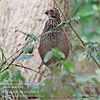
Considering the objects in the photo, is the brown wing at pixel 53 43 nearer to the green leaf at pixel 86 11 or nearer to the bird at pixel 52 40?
the bird at pixel 52 40

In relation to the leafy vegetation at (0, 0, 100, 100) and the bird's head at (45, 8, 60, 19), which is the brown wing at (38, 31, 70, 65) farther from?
the leafy vegetation at (0, 0, 100, 100)

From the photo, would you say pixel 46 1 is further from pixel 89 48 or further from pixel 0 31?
pixel 89 48

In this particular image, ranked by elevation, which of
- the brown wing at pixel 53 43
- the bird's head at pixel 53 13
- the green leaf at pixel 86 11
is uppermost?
the green leaf at pixel 86 11

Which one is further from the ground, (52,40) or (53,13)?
(53,13)

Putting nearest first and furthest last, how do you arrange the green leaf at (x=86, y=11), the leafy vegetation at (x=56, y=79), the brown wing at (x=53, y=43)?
the leafy vegetation at (x=56, y=79)
the brown wing at (x=53, y=43)
the green leaf at (x=86, y=11)

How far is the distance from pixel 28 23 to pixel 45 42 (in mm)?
557

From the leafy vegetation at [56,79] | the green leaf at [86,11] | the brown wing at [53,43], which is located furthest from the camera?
the green leaf at [86,11]

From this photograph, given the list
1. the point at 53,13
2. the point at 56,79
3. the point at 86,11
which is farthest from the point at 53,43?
the point at 86,11

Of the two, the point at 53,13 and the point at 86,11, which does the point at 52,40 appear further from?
the point at 86,11

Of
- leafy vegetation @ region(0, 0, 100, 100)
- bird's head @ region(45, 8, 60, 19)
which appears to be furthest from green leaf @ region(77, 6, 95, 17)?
leafy vegetation @ region(0, 0, 100, 100)

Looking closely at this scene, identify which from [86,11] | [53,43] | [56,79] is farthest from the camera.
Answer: [86,11]

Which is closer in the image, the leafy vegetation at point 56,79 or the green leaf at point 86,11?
the leafy vegetation at point 56,79

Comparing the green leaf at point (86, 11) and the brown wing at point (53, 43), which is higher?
the green leaf at point (86, 11)

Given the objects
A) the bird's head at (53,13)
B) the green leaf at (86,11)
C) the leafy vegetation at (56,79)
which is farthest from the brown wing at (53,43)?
the green leaf at (86,11)
